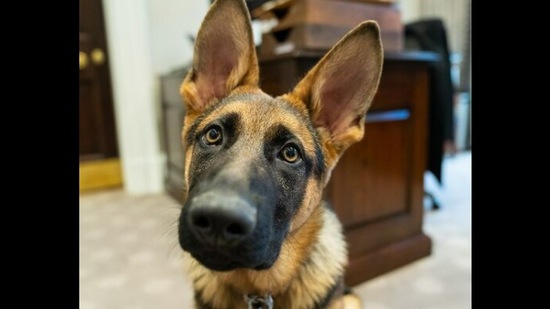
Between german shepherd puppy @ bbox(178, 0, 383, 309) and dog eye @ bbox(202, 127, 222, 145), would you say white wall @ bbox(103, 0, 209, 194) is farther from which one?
dog eye @ bbox(202, 127, 222, 145)

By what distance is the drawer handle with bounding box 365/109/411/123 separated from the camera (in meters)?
2.18

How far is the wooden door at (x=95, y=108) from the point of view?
401 cm

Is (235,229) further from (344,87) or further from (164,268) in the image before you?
(164,268)

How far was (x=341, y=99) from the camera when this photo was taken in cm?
136

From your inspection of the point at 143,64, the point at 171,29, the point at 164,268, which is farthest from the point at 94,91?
the point at 164,268

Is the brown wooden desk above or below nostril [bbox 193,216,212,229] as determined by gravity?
below

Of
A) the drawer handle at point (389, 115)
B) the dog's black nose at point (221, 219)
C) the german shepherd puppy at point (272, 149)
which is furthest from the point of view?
the drawer handle at point (389, 115)

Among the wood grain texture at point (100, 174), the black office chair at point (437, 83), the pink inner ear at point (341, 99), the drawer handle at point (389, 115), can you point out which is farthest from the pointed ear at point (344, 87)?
the wood grain texture at point (100, 174)

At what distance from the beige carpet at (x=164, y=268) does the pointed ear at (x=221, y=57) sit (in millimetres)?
506

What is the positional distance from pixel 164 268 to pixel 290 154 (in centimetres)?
161

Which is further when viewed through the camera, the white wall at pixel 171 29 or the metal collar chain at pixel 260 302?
the white wall at pixel 171 29

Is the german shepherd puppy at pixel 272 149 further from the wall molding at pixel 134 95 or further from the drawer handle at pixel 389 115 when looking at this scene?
the wall molding at pixel 134 95

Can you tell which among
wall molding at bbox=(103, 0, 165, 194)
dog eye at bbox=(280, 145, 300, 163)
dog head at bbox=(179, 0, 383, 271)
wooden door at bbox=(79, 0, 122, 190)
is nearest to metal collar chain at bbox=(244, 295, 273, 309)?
dog head at bbox=(179, 0, 383, 271)
